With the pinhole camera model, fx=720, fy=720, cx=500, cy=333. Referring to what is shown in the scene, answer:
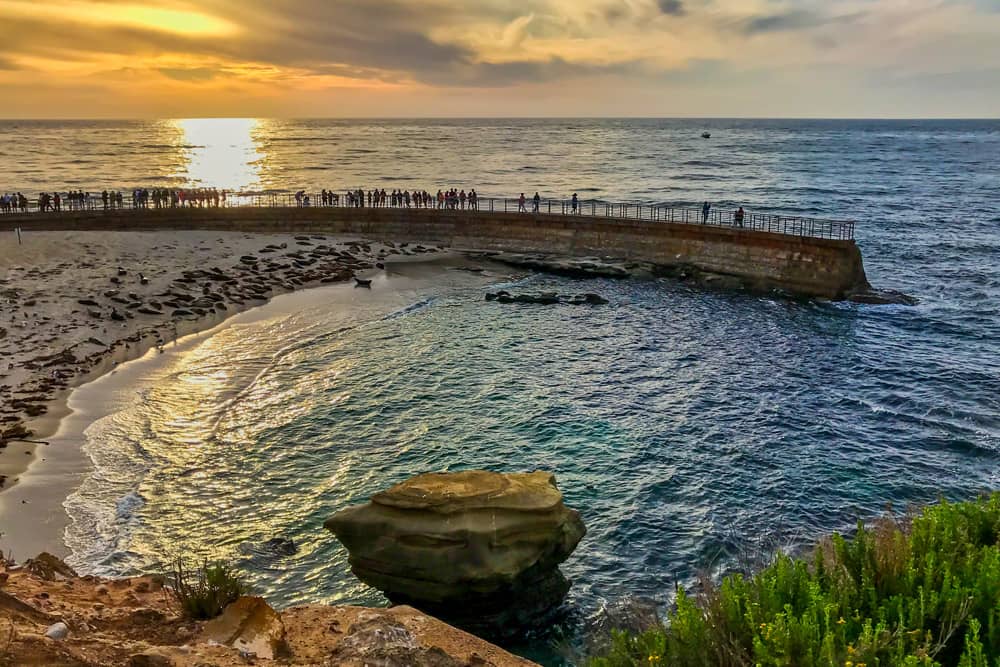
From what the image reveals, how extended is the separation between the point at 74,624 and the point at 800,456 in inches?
A: 752

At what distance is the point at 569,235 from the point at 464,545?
40.5m

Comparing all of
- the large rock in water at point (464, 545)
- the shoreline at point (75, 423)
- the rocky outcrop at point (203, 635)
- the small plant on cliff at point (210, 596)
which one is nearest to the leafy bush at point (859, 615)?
the rocky outcrop at point (203, 635)

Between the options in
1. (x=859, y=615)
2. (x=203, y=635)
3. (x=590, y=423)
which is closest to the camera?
(x=859, y=615)

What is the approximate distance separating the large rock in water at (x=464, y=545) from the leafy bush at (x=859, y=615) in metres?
3.92

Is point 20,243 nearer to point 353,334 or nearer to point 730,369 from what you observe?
point 353,334

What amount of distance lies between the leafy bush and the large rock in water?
3.92m

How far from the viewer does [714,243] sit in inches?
1791

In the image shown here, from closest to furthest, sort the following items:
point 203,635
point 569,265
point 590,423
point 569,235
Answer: point 203,635 < point 590,423 < point 569,265 < point 569,235

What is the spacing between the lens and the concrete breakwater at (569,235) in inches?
1617

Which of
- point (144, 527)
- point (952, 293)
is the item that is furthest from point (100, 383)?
point (952, 293)

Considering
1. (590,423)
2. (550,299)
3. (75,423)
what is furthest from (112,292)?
(590,423)

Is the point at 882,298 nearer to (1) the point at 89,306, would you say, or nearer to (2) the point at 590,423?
(2) the point at 590,423

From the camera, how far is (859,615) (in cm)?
832

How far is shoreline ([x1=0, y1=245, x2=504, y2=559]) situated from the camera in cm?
1623
